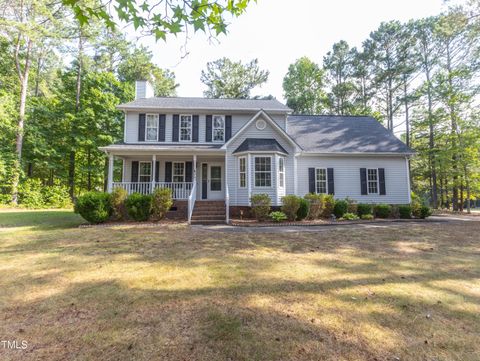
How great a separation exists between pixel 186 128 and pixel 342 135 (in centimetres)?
990

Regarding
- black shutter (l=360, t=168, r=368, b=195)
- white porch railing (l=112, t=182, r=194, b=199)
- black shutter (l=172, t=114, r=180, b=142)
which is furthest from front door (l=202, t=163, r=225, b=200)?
black shutter (l=360, t=168, r=368, b=195)

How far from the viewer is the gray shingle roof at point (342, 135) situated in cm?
1420

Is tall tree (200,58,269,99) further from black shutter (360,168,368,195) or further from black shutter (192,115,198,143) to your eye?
black shutter (360,168,368,195)

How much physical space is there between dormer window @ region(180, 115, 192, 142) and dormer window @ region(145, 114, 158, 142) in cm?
148

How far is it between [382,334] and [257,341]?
1.31 meters

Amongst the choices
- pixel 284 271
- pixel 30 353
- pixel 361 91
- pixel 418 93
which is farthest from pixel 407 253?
pixel 361 91

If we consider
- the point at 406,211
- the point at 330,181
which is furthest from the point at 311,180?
the point at 406,211

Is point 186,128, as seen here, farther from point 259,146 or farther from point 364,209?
point 364,209

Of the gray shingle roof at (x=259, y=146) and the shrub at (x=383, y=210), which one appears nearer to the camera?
the gray shingle roof at (x=259, y=146)

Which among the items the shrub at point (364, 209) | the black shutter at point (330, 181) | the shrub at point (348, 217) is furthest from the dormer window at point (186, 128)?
the shrub at point (364, 209)

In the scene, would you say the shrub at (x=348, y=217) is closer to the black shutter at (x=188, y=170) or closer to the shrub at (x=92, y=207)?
the black shutter at (x=188, y=170)

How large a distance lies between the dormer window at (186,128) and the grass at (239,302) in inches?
355

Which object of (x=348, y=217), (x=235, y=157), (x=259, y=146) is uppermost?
(x=259, y=146)

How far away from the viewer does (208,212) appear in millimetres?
11531
